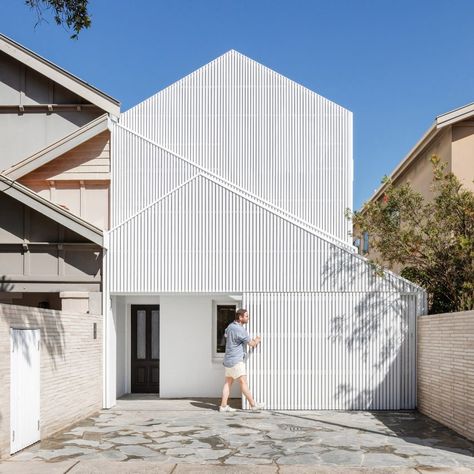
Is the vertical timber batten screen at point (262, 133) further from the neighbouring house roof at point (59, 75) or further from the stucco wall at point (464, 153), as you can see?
the stucco wall at point (464, 153)

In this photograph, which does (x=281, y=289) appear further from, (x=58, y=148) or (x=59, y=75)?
(x=59, y=75)

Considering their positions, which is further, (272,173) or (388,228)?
(272,173)

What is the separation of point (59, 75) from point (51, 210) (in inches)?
158

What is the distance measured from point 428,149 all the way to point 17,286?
12234 millimetres

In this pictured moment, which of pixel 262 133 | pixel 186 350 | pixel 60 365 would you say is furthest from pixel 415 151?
pixel 60 365

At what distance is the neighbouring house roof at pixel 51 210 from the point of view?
13.2 m

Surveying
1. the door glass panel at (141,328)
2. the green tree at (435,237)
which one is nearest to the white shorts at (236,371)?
the green tree at (435,237)

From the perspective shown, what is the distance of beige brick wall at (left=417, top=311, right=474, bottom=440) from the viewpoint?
1024 centimetres

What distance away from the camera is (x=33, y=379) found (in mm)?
9898

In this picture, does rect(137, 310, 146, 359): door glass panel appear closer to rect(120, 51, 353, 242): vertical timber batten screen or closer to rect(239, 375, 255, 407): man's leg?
rect(239, 375, 255, 407): man's leg

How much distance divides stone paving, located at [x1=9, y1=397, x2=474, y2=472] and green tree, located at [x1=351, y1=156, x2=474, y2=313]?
2.60m

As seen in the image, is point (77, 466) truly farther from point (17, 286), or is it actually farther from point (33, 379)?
point (17, 286)

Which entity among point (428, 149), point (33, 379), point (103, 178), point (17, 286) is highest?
point (428, 149)

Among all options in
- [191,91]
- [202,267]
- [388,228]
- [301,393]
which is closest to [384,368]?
[301,393]
